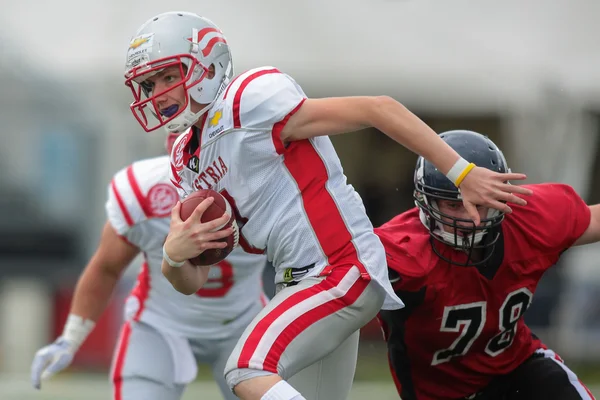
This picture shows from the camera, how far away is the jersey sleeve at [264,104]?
3.13m

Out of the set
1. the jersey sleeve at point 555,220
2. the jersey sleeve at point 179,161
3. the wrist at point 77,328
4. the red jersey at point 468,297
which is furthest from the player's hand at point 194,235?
the wrist at point 77,328

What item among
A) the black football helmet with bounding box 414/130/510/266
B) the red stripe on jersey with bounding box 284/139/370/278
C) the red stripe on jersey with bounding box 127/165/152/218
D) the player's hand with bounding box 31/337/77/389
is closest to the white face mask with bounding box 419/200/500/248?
the black football helmet with bounding box 414/130/510/266

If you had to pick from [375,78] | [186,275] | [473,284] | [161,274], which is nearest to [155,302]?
[161,274]

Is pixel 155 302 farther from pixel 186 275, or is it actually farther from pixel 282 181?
pixel 282 181

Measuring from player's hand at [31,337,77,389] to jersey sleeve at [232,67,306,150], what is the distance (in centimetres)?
182

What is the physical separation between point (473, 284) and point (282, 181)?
80 centimetres

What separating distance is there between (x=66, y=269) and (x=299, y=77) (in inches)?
97.2

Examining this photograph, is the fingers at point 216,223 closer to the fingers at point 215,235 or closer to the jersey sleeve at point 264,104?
the fingers at point 215,235

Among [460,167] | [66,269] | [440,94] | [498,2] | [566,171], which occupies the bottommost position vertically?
[66,269]

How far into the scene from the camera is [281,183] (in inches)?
127

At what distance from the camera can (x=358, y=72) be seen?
28.3 ft

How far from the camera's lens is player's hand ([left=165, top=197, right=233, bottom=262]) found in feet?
10.3

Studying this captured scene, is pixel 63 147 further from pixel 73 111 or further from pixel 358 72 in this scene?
pixel 358 72

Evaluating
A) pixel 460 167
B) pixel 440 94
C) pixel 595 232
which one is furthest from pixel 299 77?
pixel 460 167
